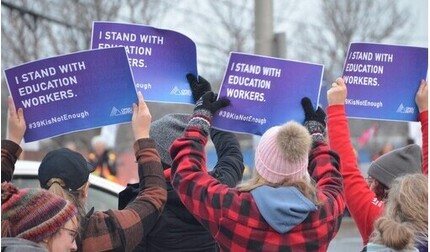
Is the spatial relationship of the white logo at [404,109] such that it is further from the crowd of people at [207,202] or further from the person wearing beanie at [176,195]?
the person wearing beanie at [176,195]

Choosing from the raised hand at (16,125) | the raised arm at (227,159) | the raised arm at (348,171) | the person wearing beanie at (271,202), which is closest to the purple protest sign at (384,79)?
the raised arm at (348,171)

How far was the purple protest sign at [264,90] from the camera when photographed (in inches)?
138

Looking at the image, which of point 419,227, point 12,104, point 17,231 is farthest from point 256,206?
point 12,104

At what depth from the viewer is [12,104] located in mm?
3285

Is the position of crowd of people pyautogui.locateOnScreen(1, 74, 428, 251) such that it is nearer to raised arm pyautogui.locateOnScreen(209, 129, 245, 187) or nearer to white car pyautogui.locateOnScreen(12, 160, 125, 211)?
raised arm pyautogui.locateOnScreen(209, 129, 245, 187)

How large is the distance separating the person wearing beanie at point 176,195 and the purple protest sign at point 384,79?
2.09 ft

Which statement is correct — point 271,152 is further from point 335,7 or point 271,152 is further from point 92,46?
point 335,7

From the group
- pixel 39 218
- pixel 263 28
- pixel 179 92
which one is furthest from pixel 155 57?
pixel 263 28

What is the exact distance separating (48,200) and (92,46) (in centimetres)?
107

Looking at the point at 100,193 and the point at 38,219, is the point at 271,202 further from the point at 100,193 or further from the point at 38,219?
the point at 100,193

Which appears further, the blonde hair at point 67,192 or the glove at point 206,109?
the glove at point 206,109

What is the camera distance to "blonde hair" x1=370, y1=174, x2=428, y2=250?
117 inches

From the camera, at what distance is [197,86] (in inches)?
145

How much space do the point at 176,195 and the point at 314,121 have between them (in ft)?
2.16
